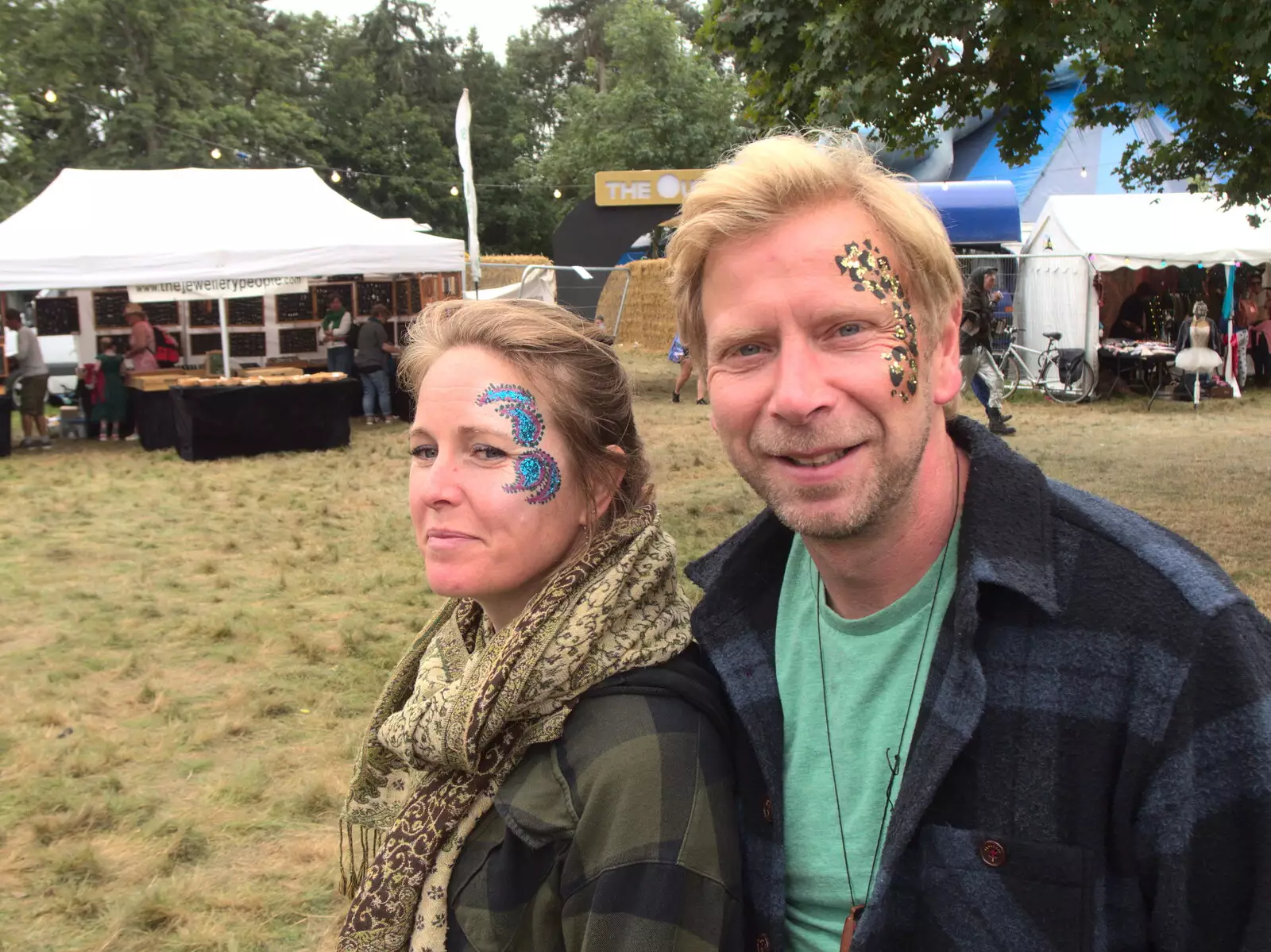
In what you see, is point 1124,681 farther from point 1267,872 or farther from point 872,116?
point 872,116

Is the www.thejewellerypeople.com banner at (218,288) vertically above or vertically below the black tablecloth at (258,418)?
above

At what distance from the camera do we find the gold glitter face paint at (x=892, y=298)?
142 centimetres

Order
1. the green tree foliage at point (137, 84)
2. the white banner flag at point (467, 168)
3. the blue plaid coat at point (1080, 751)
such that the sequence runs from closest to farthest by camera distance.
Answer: the blue plaid coat at point (1080, 751)
the white banner flag at point (467, 168)
the green tree foliage at point (137, 84)

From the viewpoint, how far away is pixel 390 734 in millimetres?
1793

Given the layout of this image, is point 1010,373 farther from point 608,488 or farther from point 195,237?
point 608,488

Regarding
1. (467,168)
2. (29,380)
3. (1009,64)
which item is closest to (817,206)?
(1009,64)

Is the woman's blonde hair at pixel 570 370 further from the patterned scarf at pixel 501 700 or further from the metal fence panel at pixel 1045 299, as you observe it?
the metal fence panel at pixel 1045 299

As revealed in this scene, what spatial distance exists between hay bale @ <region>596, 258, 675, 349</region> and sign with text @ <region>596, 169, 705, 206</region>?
2.55 m

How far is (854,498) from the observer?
1382 mm

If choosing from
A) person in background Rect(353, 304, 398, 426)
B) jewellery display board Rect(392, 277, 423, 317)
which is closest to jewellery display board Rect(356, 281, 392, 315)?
jewellery display board Rect(392, 277, 423, 317)

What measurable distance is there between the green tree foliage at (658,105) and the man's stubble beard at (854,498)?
38.8 meters

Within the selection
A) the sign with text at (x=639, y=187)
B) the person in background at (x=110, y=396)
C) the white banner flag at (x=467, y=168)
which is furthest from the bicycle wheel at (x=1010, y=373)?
the person in background at (x=110, y=396)

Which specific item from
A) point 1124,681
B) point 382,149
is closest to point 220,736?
point 1124,681

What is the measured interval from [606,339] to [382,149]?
48818mm
